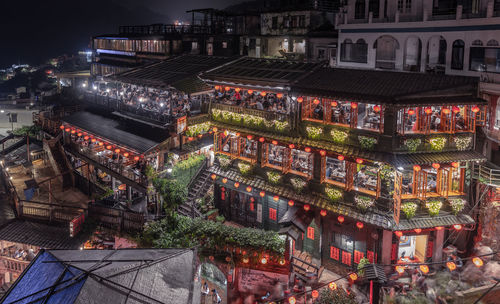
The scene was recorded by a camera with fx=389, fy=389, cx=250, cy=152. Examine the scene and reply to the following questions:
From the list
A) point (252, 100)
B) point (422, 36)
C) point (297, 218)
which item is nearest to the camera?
point (297, 218)

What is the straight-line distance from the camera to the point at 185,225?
938 inches

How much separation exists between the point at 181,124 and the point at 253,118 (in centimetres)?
527

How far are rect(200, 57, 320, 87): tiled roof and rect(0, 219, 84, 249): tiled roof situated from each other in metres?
14.5

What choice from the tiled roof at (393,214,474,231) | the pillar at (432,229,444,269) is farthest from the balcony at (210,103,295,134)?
the pillar at (432,229,444,269)

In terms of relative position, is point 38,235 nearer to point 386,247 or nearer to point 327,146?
point 327,146

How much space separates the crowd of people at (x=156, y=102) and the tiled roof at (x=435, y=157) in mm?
15112

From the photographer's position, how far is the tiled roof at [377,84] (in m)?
20.8

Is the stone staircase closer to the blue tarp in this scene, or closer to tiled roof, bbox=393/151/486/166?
tiled roof, bbox=393/151/486/166

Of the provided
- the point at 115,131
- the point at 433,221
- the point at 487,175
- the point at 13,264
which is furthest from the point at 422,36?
the point at 13,264

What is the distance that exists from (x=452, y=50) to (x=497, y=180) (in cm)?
822

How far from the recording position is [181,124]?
91.3 ft

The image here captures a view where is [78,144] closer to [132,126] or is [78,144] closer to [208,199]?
[132,126]

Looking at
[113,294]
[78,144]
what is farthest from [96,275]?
[78,144]

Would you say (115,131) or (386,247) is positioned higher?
(115,131)
